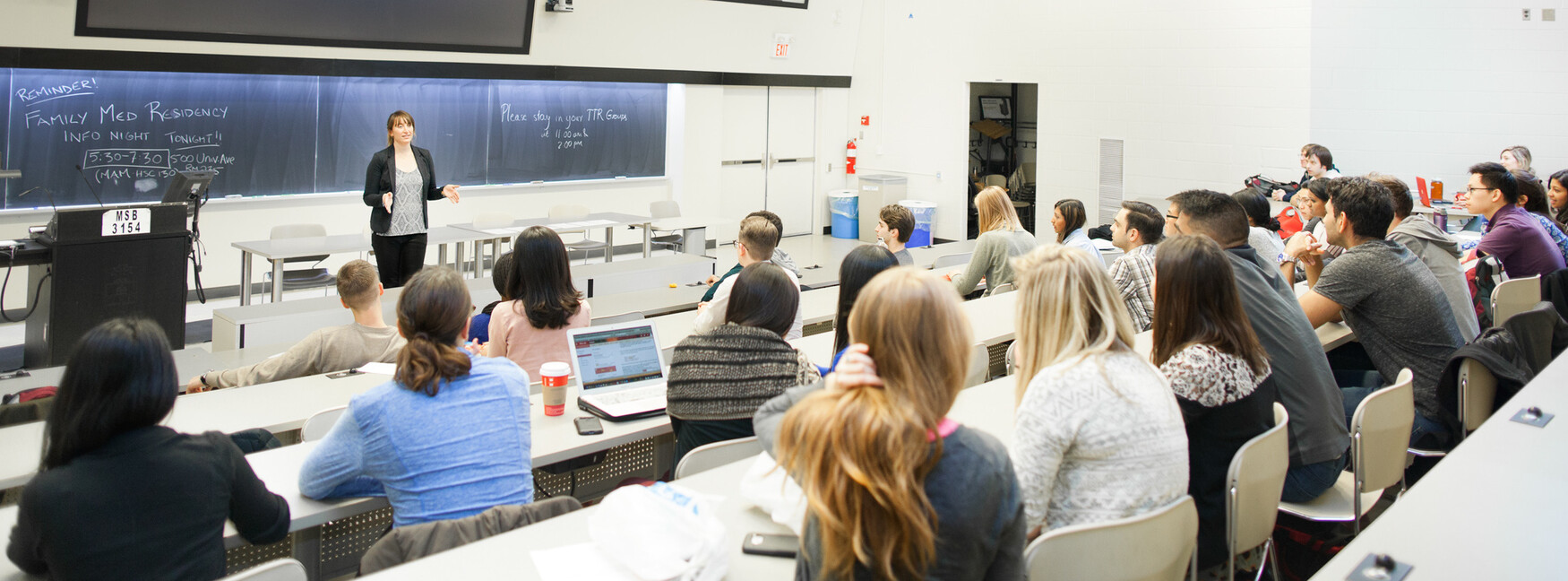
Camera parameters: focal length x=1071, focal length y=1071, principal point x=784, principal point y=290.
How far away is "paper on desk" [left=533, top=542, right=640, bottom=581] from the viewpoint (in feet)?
6.26

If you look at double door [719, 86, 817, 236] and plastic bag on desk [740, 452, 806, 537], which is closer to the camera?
plastic bag on desk [740, 452, 806, 537]

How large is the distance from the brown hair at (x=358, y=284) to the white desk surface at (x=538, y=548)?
5.28 ft

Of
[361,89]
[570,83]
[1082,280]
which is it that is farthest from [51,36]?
[1082,280]

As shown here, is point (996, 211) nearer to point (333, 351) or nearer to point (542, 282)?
point (542, 282)

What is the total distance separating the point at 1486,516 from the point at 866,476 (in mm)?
1514

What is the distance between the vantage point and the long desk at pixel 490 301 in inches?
177

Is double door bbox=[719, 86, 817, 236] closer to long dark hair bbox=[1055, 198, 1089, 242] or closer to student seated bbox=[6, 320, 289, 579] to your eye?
long dark hair bbox=[1055, 198, 1089, 242]

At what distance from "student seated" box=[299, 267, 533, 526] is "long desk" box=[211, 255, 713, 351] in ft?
4.30

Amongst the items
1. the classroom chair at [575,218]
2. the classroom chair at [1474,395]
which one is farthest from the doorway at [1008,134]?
the classroom chair at [1474,395]

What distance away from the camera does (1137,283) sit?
4035 mm

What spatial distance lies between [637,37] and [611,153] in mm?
1251

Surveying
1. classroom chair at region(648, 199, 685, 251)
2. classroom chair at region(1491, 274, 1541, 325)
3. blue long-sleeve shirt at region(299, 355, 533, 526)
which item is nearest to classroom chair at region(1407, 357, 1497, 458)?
classroom chair at region(1491, 274, 1541, 325)

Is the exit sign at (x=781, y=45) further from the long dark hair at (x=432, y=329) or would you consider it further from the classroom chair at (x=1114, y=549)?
the classroom chair at (x=1114, y=549)

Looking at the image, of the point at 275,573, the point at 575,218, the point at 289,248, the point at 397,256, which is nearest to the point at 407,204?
the point at 397,256
